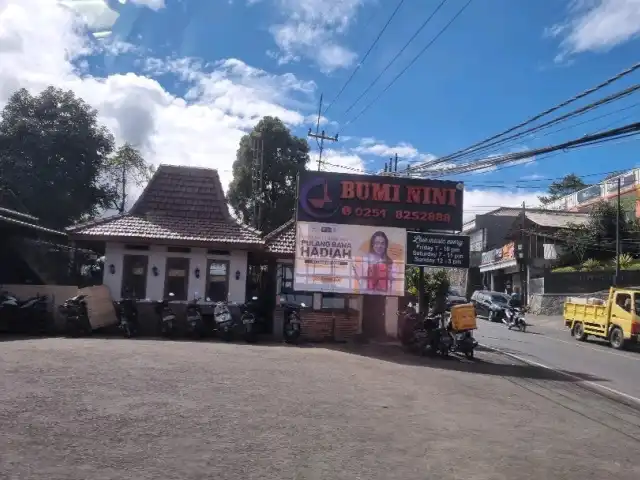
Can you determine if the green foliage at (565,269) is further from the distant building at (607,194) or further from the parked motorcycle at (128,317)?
the parked motorcycle at (128,317)

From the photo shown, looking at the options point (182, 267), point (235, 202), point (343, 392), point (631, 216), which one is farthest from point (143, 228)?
point (631, 216)

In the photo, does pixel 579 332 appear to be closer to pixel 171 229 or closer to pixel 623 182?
pixel 171 229

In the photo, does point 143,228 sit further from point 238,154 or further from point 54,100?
point 238,154

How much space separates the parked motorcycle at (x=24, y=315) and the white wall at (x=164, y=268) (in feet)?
6.65

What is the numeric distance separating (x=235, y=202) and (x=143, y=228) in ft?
69.8

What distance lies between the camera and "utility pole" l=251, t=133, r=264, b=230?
35.9 m

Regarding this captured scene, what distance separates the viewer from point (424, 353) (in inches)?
619

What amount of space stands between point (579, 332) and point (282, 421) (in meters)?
21.3

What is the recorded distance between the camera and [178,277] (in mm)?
18078

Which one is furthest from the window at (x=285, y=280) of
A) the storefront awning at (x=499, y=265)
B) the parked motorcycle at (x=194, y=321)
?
the storefront awning at (x=499, y=265)

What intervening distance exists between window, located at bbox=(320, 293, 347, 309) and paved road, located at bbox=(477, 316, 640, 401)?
571 centimetres

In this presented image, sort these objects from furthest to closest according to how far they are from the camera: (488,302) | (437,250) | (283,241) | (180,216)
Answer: (488,302) → (283,241) → (180,216) → (437,250)

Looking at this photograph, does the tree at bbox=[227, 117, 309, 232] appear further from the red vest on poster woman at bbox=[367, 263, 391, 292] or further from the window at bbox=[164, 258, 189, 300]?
the red vest on poster woman at bbox=[367, 263, 391, 292]

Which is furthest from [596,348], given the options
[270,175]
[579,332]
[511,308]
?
[270,175]
